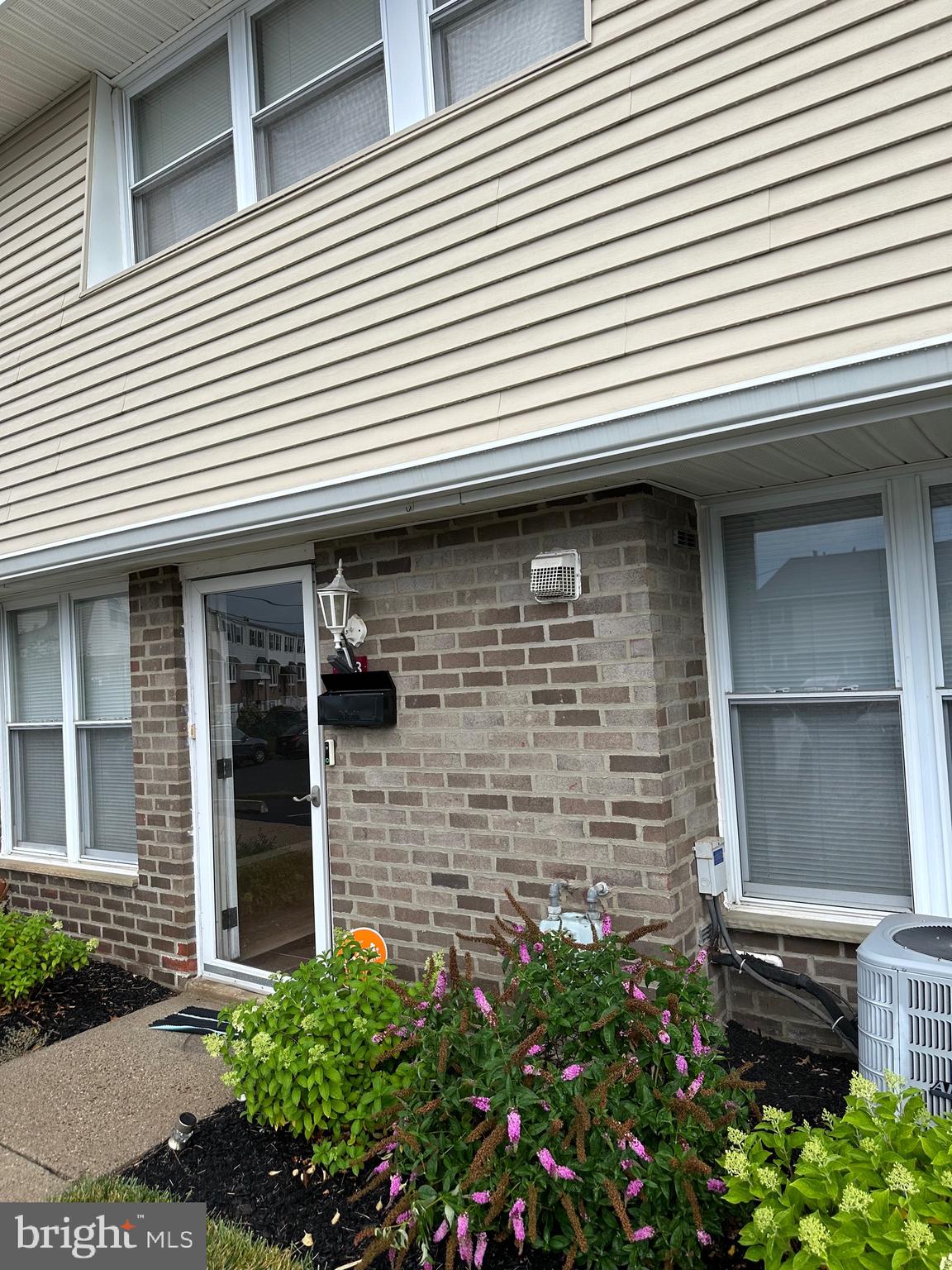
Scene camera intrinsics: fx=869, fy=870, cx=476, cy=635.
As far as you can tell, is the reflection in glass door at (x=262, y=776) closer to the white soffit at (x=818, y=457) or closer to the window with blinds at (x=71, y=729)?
the window with blinds at (x=71, y=729)

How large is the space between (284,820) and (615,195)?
3.46 meters

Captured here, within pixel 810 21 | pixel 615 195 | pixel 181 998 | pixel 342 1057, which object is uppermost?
pixel 810 21

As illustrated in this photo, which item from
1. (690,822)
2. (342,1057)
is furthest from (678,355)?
(342,1057)

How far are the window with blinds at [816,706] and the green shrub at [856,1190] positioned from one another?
1.37 meters

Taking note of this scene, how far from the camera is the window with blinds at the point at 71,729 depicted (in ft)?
18.7

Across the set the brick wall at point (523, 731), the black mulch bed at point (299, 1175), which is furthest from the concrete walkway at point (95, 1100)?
the brick wall at point (523, 731)

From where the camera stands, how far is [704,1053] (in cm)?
266

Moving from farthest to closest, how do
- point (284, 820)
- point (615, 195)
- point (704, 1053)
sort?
point (284, 820)
point (615, 195)
point (704, 1053)

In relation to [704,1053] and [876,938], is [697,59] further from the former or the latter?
[704,1053]

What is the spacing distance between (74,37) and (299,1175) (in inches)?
224

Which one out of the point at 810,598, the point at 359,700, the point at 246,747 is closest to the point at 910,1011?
the point at 810,598

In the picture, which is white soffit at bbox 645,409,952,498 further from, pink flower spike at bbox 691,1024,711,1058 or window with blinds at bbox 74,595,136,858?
window with blinds at bbox 74,595,136,858

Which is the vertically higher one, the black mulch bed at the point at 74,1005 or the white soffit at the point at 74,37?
the white soffit at the point at 74,37

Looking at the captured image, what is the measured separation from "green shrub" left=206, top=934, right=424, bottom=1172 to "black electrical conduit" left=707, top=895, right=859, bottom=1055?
137cm
